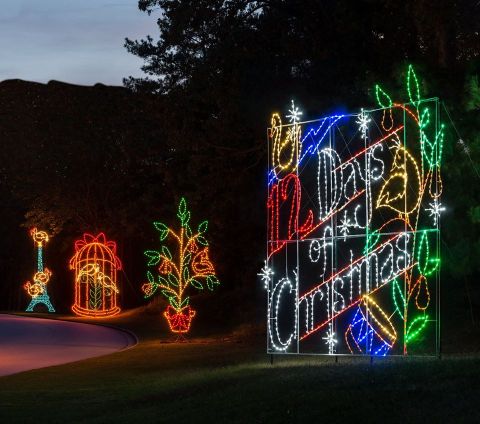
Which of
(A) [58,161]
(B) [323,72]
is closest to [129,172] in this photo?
(A) [58,161]

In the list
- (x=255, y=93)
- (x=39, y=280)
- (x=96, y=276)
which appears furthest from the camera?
(x=39, y=280)

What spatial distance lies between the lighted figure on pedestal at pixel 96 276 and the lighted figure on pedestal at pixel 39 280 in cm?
222

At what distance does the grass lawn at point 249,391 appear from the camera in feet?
31.0

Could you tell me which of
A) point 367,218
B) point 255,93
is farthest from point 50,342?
point 367,218

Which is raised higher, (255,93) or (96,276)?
(255,93)

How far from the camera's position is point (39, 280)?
39.6 meters

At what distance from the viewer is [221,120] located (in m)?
25.2

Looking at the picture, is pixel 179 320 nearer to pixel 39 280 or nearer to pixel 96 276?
pixel 96 276

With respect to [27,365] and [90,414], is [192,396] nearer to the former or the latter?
[90,414]

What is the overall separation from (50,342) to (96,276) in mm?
12266

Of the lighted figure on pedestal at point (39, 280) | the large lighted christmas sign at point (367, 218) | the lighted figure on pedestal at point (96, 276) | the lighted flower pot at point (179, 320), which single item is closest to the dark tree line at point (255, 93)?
the large lighted christmas sign at point (367, 218)

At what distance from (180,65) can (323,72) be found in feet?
16.8

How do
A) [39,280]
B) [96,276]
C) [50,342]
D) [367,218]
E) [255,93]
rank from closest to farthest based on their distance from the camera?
[367,218] → [255,93] → [50,342] → [96,276] → [39,280]

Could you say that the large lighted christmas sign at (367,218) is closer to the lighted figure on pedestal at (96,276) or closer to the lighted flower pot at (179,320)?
the lighted flower pot at (179,320)
